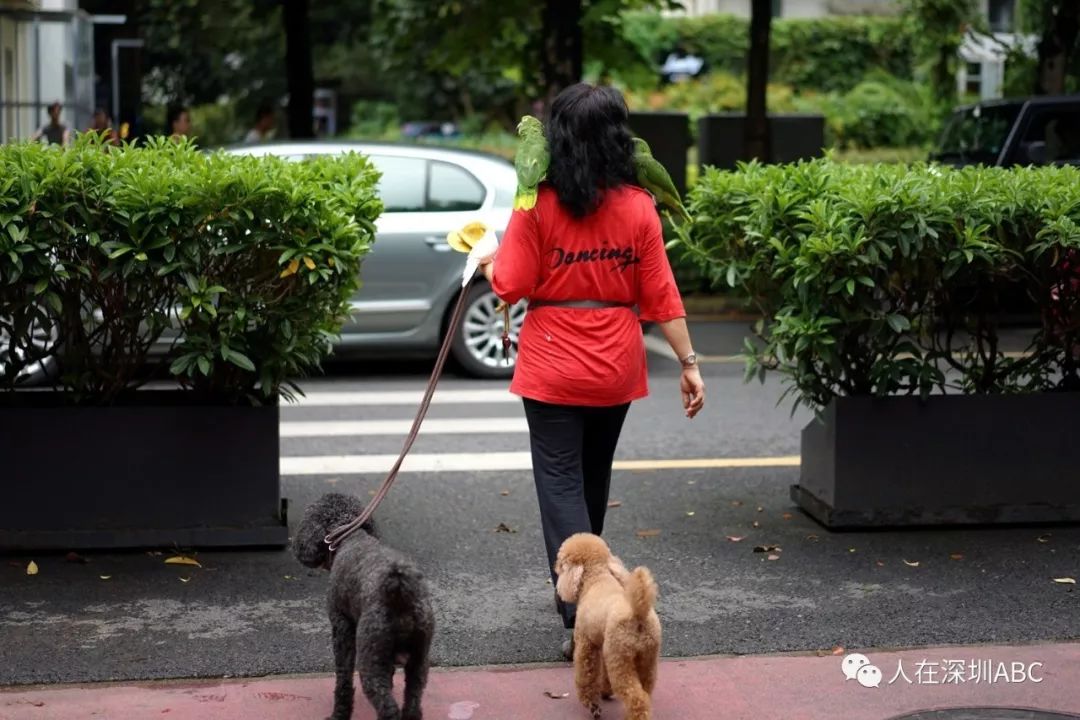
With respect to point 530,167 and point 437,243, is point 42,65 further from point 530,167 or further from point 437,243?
point 530,167

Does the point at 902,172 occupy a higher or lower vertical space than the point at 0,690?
higher

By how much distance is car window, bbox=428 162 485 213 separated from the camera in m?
11.1

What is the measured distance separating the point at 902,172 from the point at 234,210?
2.86 meters

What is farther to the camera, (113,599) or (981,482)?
(981,482)

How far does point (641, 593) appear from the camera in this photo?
397cm

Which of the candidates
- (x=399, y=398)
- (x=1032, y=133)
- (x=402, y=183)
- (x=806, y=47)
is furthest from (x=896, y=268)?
(x=806, y=47)

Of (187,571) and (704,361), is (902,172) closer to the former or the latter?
(187,571)

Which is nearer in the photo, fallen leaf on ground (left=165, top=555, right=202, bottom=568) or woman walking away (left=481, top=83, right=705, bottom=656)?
woman walking away (left=481, top=83, right=705, bottom=656)

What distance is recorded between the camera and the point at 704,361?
11.9m

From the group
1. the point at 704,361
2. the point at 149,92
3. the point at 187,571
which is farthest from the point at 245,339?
the point at 149,92

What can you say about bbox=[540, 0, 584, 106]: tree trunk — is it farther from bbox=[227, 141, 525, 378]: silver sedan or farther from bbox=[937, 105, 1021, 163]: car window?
bbox=[227, 141, 525, 378]: silver sedan

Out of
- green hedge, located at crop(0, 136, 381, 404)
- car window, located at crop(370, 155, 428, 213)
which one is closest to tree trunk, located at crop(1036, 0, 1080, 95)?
car window, located at crop(370, 155, 428, 213)

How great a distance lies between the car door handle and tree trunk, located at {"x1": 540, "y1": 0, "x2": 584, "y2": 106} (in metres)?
5.34

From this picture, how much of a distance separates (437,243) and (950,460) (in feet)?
17.2
